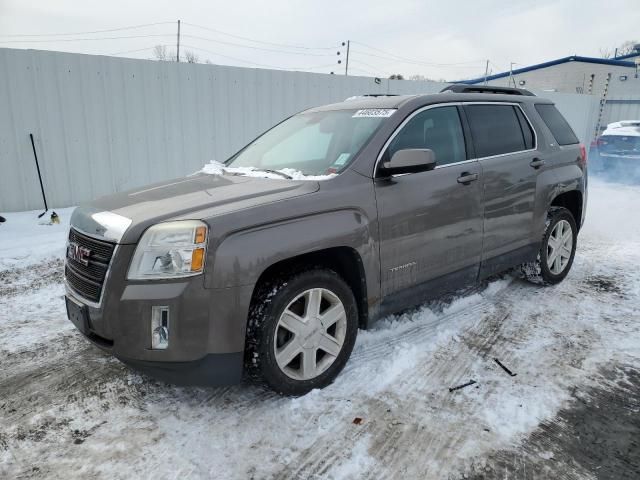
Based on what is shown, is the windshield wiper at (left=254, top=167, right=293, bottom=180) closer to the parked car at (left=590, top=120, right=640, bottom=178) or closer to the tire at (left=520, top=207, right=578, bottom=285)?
the tire at (left=520, top=207, right=578, bottom=285)

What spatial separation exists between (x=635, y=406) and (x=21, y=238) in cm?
688

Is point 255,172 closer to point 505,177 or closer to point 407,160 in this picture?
point 407,160

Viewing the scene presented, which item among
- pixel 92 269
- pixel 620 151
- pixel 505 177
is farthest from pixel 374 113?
pixel 620 151

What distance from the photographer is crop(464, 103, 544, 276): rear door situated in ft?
12.6

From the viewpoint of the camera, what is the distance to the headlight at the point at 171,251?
2393 mm

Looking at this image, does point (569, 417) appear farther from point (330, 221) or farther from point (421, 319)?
point (330, 221)

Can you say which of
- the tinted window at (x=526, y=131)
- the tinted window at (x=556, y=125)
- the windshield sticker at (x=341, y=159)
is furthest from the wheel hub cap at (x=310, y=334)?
the tinted window at (x=556, y=125)

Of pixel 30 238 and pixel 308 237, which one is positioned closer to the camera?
pixel 308 237

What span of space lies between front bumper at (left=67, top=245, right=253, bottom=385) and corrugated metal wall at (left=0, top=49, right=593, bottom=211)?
5959mm

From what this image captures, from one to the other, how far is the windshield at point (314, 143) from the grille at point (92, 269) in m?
1.28

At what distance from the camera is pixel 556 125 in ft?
15.6

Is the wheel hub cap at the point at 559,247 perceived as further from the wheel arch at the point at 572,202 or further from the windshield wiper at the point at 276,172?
the windshield wiper at the point at 276,172

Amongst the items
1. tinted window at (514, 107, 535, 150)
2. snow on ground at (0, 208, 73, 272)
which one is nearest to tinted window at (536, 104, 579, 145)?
tinted window at (514, 107, 535, 150)

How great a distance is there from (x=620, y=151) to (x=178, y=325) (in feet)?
44.7
